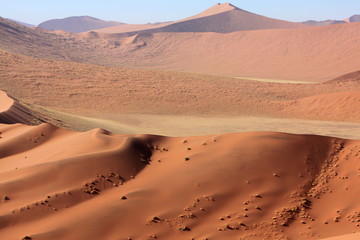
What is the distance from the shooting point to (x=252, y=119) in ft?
97.4

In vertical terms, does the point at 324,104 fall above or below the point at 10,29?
below

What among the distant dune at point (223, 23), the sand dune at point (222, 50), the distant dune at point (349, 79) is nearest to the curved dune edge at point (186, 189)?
the distant dune at point (349, 79)

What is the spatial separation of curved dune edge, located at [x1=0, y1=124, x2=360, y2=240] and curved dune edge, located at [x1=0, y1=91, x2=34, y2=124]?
6287mm

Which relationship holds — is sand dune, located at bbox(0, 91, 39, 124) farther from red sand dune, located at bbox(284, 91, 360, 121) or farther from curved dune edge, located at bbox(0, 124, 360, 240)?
red sand dune, located at bbox(284, 91, 360, 121)

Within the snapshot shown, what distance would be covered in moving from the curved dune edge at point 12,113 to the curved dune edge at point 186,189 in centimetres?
629

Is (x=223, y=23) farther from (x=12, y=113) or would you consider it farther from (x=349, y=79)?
(x=12, y=113)

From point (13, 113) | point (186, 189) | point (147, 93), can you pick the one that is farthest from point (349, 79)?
point (186, 189)

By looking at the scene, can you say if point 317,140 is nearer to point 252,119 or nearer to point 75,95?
point 252,119

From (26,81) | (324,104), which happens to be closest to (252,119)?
(324,104)

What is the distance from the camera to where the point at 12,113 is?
1788 centimetres

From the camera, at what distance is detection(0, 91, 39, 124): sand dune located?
16847 mm

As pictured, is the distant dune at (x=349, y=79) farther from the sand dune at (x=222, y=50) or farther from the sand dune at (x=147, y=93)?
the sand dune at (x=222, y=50)

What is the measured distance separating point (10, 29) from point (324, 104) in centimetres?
5774

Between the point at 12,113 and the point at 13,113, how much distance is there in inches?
4.9
